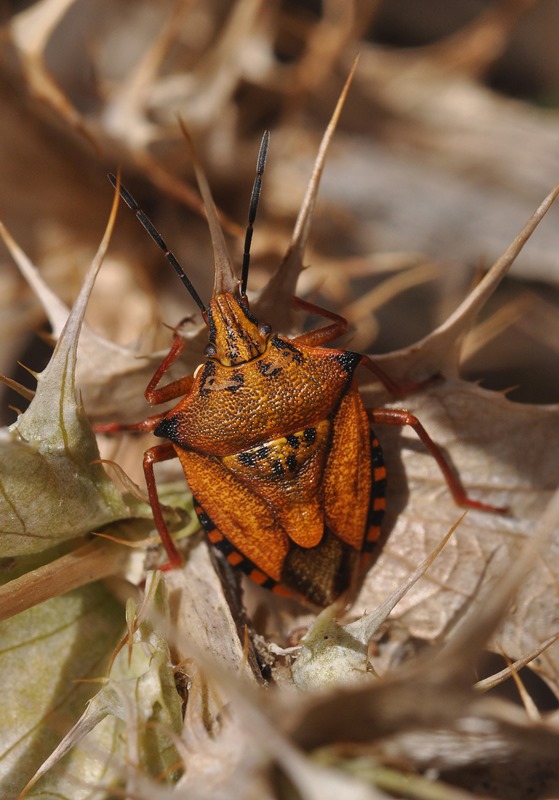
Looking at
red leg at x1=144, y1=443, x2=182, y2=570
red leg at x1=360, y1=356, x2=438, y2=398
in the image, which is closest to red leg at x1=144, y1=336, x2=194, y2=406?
red leg at x1=144, y1=443, x2=182, y2=570

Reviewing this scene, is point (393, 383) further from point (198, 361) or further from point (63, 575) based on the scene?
point (63, 575)

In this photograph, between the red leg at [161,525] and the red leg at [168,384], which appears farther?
the red leg at [168,384]

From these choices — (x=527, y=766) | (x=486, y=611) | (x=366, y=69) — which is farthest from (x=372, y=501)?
(x=366, y=69)

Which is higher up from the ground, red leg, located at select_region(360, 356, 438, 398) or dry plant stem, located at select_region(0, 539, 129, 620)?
red leg, located at select_region(360, 356, 438, 398)

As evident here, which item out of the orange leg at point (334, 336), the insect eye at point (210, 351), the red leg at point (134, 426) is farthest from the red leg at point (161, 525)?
the orange leg at point (334, 336)

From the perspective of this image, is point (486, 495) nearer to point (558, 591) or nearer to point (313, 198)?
point (558, 591)

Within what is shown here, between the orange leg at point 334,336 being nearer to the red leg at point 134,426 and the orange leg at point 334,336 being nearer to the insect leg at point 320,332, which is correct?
the insect leg at point 320,332

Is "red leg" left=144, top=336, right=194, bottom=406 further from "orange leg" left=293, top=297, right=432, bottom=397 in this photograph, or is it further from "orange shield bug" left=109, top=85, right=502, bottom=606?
"orange leg" left=293, top=297, right=432, bottom=397
